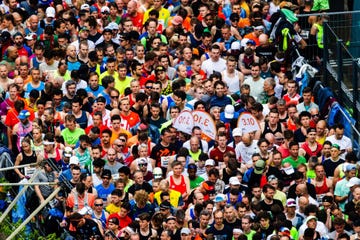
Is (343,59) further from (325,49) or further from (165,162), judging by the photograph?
(165,162)

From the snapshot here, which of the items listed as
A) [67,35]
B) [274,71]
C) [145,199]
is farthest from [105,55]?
[145,199]

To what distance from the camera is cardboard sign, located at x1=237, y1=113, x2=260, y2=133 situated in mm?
26031

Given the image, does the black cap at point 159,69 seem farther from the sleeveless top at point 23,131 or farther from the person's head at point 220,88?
the sleeveless top at point 23,131

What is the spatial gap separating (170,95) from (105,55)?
2.08m

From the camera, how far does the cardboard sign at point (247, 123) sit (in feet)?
85.4

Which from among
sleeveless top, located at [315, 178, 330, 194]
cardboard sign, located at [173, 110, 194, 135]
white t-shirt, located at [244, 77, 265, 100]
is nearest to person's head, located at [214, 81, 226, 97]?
white t-shirt, located at [244, 77, 265, 100]

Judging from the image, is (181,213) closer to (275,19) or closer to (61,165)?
(61,165)

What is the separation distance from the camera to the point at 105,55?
28.7 m

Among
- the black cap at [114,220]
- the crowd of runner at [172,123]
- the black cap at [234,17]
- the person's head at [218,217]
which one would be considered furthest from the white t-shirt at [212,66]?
the black cap at [114,220]

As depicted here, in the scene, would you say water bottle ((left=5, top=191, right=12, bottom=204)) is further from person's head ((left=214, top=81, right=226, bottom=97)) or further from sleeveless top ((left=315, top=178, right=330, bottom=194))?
sleeveless top ((left=315, top=178, right=330, bottom=194))

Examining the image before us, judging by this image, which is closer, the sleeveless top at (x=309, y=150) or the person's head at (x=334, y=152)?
the person's head at (x=334, y=152)

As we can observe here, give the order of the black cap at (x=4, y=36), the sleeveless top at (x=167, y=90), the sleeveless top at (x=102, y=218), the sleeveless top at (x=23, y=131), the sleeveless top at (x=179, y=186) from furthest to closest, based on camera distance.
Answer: the black cap at (x=4, y=36)
the sleeveless top at (x=167, y=90)
the sleeveless top at (x=23, y=131)
the sleeveless top at (x=179, y=186)
the sleeveless top at (x=102, y=218)

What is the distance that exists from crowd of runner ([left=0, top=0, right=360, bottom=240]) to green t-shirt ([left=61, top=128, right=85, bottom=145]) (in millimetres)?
33

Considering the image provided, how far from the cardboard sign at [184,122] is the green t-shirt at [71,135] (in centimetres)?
158
